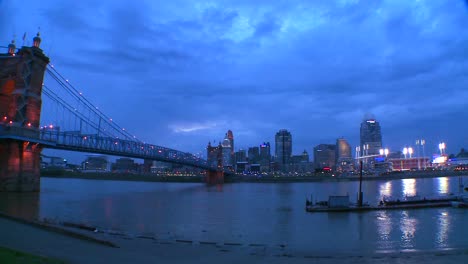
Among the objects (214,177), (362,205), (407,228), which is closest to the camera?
(407,228)

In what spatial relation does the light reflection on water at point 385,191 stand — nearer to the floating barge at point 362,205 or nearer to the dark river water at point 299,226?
the floating barge at point 362,205

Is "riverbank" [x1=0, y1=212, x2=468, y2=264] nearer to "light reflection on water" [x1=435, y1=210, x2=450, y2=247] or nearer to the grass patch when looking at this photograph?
the grass patch

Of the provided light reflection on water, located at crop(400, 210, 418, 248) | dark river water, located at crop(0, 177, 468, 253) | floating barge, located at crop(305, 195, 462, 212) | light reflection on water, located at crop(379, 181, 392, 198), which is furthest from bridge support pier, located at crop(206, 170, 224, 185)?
light reflection on water, located at crop(400, 210, 418, 248)

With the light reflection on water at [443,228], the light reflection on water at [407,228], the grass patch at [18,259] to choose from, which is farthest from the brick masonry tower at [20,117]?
the light reflection on water at [443,228]

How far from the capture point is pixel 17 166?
1646 inches

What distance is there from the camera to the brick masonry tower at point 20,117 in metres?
40.9

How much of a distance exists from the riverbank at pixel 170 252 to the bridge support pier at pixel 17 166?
87.5 feet

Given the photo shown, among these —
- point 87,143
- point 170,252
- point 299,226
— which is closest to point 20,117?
point 87,143

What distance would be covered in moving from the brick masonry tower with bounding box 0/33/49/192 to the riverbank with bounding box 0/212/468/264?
26822 mm

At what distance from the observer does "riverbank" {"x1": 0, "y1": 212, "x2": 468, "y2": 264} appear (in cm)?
1219

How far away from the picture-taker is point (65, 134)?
2082 inches

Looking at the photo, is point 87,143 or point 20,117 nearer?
point 20,117

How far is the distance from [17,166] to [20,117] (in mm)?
5178

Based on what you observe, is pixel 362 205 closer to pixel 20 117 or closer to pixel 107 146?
pixel 20 117
